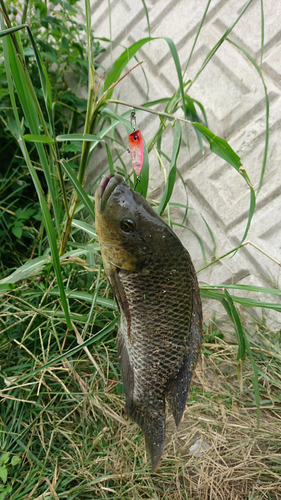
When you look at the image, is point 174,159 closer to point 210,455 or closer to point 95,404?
point 95,404

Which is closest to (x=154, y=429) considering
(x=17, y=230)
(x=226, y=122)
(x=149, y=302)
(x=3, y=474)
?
(x=149, y=302)

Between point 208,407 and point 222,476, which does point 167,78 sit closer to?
point 208,407

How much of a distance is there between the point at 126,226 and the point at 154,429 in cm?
45

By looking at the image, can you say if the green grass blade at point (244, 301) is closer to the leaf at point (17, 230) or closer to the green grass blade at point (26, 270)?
the green grass blade at point (26, 270)

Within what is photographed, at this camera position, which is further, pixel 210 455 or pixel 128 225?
pixel 210 455

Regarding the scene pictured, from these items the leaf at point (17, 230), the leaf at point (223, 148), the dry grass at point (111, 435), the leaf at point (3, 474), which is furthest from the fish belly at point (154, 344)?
the leaf at point (17, 230)

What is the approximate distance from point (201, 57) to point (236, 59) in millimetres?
168

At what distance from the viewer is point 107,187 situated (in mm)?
670

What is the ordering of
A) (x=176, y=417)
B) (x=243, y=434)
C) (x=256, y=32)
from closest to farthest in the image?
(x=176, y=417) → (x=243, y=434) → (x=256, y=32)

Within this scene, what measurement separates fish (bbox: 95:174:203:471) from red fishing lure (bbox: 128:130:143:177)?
0.11 metres

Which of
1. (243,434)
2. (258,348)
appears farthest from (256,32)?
(243,434)

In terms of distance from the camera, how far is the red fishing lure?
760mm

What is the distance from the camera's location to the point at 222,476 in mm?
1225

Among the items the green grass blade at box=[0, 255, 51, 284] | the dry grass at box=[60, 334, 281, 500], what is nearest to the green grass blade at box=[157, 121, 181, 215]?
the green grass blade at box=[0, 255, 51, 284]
